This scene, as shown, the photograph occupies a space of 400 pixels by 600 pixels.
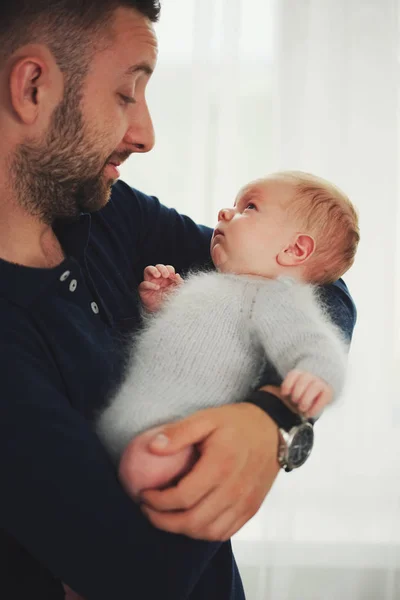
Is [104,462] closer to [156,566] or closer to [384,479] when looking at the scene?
[156,566]

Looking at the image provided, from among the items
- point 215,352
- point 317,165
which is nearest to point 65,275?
point 215,352

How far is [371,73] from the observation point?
2.58 meters

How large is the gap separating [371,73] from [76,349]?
186cm

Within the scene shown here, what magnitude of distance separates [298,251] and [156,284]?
286mm

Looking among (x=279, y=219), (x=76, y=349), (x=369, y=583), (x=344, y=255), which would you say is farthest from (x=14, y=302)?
(x=369, y=583)

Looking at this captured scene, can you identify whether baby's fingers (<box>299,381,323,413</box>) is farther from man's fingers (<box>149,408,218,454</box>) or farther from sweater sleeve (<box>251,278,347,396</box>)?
man's fingers (<box>149,408,218,454</box>)

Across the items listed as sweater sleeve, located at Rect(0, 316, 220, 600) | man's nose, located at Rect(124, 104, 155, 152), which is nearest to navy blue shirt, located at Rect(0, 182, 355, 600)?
sweater sleeve, located at Rect(0, 316, 220, 600)

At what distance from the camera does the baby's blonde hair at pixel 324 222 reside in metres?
1.44

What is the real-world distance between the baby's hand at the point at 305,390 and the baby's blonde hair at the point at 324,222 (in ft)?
1.35

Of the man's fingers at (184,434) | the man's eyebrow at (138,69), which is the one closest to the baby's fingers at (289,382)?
the man's fingers at (184,434)

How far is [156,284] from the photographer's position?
4.68 ft

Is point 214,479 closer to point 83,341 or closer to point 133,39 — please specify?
point 83,341

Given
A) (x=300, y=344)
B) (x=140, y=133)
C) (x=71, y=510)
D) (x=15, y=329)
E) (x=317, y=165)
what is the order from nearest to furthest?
1. (x=71, y=510)
2. (x=15, y=329)
3. (x=300, y=344)
4. (x=140, y=133)
5. (x=317, y=165)

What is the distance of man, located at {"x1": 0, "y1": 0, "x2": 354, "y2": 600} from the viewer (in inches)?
38.2
